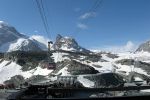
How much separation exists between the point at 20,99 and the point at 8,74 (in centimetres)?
19316

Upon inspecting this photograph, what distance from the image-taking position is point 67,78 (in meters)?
21.6

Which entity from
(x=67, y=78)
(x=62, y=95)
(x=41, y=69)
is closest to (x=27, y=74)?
(x=41, y=69)

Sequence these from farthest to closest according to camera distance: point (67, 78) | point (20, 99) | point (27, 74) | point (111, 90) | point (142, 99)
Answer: point (27, 74)
point (67, 78)
point (111, 90)
point (142, 99)
point (20, 99)

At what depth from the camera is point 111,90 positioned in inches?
333

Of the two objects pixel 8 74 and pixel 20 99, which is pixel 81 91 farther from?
pixel 8 74

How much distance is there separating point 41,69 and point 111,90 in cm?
18366

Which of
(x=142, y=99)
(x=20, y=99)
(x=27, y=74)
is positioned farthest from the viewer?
(x=27, y=74)

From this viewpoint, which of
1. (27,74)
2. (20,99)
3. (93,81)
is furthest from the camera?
(27,74)

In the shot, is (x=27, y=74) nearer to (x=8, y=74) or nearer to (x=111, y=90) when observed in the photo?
(x=8, y=74)

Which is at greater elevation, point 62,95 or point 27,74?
point 27,74

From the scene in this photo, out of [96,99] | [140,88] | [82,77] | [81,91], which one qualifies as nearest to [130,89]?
[140,88]

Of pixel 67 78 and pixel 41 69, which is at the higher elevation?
pixel 41 69

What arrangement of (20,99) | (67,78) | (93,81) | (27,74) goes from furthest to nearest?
1. (27,74)
2. (67,78)
3. (93,81)
4. (20,99)

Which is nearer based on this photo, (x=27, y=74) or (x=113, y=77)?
(x=113, y=77)
